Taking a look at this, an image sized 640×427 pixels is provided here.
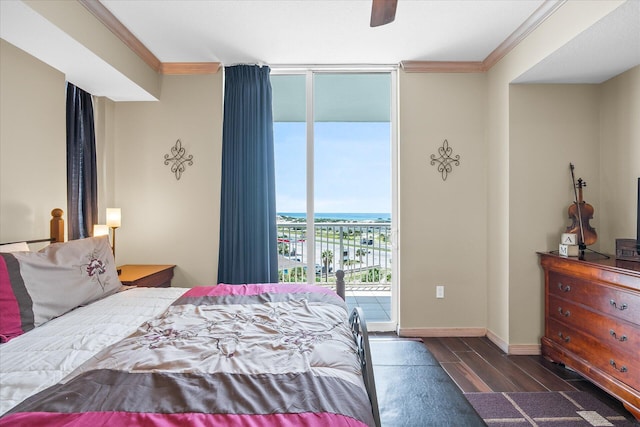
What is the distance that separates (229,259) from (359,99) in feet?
7.59

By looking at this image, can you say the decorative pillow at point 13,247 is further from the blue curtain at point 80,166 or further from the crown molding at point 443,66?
the crown molding at point 443,66

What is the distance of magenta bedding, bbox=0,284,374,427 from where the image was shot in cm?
86

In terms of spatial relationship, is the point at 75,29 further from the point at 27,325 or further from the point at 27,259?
the point at 27,325

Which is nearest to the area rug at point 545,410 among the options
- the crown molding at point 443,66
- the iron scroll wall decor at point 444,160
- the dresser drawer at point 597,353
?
the dresser drawer at point 597,353

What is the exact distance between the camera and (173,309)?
1.76 meters

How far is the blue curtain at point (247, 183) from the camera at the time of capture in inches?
127

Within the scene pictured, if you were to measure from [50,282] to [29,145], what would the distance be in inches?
47.4

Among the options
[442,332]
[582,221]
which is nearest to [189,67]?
[442,332]

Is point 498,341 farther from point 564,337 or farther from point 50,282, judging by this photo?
point 50,282

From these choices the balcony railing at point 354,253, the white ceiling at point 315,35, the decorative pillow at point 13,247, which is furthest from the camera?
the balcony railing at point 354,253

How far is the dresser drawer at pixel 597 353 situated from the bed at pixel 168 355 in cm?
179

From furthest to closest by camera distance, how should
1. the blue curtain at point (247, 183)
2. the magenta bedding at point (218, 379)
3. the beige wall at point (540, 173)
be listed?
the blue curtain at point (247, 183)
the beige wall at point (540, 173)
the magenta bedding at point (218, 379)

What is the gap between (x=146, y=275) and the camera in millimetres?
2844

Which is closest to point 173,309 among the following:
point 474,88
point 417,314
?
point 417,314
